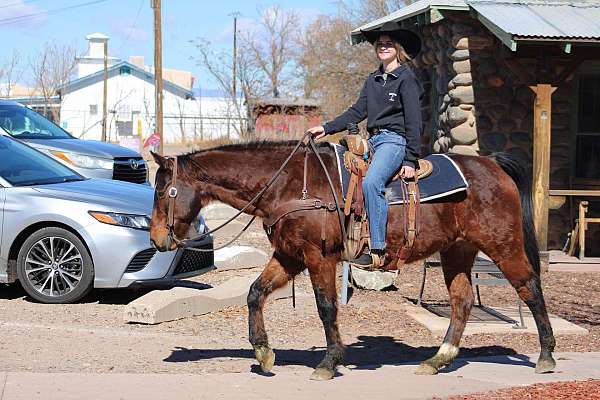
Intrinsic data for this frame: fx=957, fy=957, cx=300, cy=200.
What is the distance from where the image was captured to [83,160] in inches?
585

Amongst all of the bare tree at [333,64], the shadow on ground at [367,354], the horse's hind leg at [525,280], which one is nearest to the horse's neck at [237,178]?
the shadow on ground at [367,354]

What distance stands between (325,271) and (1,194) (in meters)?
4.39

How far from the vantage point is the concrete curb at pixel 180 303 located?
8.94m

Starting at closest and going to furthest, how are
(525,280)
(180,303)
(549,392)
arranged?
1. (549,392)
2. (525,280)
3. (180,303)

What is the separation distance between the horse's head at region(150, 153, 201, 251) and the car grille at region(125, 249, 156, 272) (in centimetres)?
254

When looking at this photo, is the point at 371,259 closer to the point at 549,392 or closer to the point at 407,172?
the point at 407,172

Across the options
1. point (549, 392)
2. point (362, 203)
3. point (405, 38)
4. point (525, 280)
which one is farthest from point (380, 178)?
point (549, 392)

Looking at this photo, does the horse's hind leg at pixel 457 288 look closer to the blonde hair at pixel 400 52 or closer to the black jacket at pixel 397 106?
the black jacket at pixel 397 106

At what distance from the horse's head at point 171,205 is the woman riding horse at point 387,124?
1.05 m

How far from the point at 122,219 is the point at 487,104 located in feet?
22.8

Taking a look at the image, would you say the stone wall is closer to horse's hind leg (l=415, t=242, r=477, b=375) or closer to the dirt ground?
the dirt ground

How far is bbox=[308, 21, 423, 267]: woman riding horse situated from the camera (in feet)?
23.0

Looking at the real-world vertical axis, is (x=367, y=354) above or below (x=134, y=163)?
below

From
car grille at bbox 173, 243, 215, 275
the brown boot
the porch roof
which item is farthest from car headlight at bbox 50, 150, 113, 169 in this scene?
the brown boot
